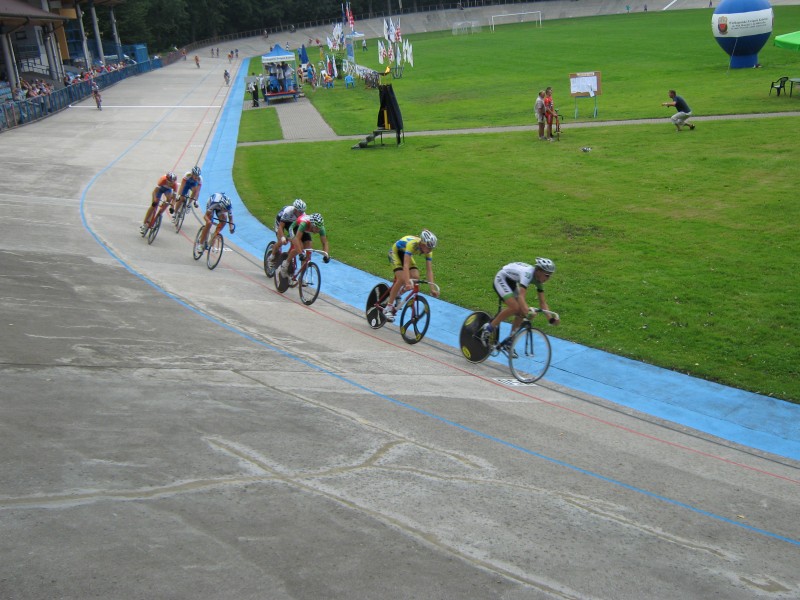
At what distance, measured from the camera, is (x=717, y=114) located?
2728 centimetres

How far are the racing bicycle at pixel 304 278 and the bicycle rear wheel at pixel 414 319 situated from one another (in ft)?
7.07

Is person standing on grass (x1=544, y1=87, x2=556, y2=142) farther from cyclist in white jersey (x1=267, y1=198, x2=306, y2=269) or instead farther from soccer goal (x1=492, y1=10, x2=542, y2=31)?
soccer goal (x1=492, y1=10, x2=542, y2=31)

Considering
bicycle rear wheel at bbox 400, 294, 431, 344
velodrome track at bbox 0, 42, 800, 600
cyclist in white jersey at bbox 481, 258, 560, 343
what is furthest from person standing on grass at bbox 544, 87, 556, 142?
cyclist in white jersey at bbox 481, 258, 560, 343

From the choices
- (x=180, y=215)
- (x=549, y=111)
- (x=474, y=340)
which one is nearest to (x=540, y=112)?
(x=549, y=111)

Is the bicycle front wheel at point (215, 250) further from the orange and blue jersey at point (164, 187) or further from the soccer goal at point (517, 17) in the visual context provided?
the soccer goal at point (517, 17)

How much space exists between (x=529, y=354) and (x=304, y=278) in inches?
195

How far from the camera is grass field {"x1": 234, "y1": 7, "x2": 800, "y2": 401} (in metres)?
12.0

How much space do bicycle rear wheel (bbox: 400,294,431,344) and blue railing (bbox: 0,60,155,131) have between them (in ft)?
100

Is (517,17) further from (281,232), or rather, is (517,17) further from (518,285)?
(518,285)

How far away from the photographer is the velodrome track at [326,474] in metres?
5.68

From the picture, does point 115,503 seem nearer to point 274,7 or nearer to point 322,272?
point 322,272

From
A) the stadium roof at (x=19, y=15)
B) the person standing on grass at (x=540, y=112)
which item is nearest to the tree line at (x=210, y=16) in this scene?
the stadium roof at (x=19, y=15)

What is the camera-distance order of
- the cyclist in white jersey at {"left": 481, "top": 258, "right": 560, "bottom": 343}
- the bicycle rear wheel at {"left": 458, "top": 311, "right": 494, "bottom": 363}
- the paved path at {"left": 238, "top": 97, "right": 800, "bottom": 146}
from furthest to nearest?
1. the paved path at {"left": 238, "top": 97, "right": 800, "bottom": 146}
2. the bicycle rear wheel at {"left": 458, "top": 311, "right": 494, "bottom": 363}
3. the cyclist in white jersey at {"left": 481, "top": 258, "right": 560, "bottom": 343}

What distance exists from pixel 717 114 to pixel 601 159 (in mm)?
7239
